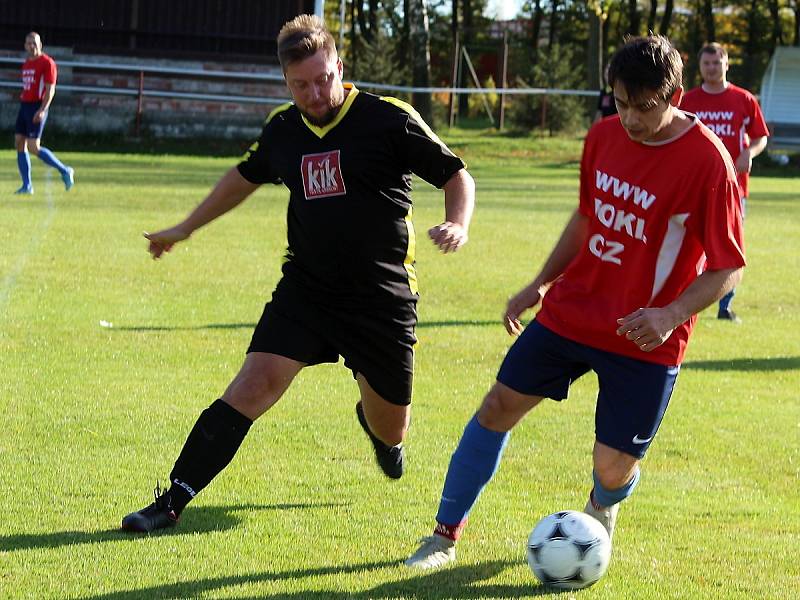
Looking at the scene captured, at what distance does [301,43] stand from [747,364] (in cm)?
517

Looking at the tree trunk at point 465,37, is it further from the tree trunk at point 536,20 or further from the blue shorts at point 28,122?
the blue shorts at point 28,122

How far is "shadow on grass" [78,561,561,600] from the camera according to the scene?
4117 mm

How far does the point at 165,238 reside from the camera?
5.08 metres

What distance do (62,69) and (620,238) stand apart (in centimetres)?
2612

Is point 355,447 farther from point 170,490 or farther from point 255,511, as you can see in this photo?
point 170,490

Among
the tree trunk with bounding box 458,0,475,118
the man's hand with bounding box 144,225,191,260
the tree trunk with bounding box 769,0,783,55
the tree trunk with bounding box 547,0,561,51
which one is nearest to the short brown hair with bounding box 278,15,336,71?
the man's hand with bounding box 144,225,191,260

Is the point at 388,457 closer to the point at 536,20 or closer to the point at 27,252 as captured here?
the point at 27,252

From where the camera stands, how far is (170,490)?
15.5ft

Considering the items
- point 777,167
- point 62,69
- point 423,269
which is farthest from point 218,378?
point 777,167

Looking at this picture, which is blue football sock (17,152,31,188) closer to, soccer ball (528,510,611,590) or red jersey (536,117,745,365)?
red jersey (536,117,745,365)

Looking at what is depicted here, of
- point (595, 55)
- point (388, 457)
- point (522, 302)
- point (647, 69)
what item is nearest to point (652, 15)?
point (595, 55)

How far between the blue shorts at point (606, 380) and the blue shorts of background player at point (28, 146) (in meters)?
13.5

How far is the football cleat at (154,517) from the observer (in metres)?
4.65

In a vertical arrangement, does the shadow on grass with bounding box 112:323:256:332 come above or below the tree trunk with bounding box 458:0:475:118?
below
